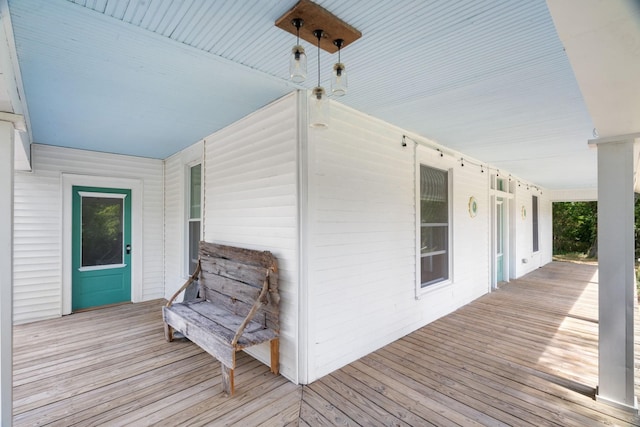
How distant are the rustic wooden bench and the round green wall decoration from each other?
155 inches

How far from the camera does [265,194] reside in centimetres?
301

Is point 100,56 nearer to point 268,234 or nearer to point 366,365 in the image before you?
point 268,234

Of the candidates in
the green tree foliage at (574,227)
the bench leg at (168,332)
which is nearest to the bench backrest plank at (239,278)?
the bench leg at (168,332)

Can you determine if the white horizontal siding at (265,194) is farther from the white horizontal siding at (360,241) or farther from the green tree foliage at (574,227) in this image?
the green tree foliage at (574,227)

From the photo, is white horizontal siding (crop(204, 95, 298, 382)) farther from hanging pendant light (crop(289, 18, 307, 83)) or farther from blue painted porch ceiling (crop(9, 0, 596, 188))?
hanging pendant light (crop(289, 18, 307, 83))

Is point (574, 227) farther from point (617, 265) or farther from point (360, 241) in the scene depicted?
point (360, 241)

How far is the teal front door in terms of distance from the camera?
4727 millimetres

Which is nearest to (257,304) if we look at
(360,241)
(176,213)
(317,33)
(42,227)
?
(360,241)

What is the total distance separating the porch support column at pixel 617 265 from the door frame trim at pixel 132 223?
6136 millimetres

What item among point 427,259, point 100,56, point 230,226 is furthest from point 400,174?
point 100,56

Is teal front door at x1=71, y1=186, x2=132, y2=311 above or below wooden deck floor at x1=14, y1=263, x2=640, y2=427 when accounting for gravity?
above

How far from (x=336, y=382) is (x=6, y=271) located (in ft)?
8.15

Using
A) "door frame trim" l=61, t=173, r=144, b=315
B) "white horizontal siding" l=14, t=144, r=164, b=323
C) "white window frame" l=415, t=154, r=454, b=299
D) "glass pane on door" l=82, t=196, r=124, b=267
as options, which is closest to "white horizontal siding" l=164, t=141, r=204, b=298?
"door frame trim" l=61, t=173, r=144, b=315

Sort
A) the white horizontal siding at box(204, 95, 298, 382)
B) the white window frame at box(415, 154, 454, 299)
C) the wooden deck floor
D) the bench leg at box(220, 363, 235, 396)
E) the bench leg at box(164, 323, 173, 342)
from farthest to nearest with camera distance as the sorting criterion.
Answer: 1. the white window frame at box(415, 154, 454, 299)
2. the bench leg at box(164, 323, 173, 342)
3. the white horizontal siding at box(204, 95, 298, 382)
4. the bench leg at box(220, 363, 235, 396)
5. the wooden deck floor
